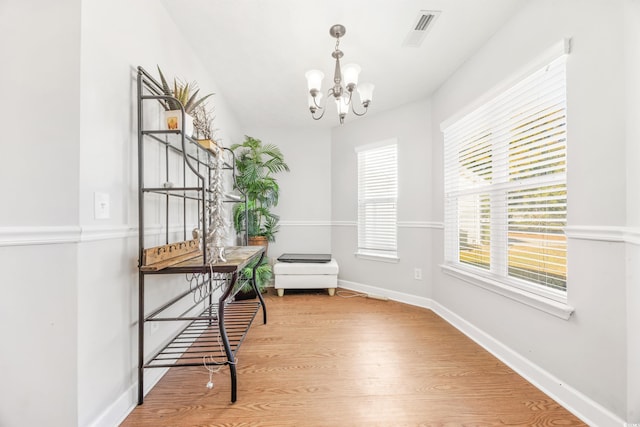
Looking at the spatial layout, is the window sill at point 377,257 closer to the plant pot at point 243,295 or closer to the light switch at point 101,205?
the plant pot at point 243,295

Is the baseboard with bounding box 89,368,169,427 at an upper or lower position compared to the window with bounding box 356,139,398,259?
lower

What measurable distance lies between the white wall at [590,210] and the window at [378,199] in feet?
5.79

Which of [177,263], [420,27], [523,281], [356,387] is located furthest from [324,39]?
[356,387]

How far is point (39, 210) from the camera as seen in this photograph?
3.59 feet

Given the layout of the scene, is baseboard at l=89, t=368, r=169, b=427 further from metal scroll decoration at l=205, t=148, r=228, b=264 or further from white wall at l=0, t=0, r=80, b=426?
metal scroll decoration at l=205, t=148, r=228, b=264

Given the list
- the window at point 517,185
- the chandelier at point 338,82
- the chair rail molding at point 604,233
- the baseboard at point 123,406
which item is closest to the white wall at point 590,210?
the chair rail molding at point 604,233

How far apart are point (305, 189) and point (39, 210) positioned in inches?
128

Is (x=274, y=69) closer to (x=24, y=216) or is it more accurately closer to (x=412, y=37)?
(x=412, y=37)

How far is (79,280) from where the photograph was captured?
1128mm

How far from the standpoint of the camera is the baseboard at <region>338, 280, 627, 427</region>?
4.30 feet

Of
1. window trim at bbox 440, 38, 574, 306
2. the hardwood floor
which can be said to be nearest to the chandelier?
window trim at bbox 440, 38, 574, 306

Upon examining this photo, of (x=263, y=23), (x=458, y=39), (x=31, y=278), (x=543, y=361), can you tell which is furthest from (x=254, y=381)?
(x=458, y=39)

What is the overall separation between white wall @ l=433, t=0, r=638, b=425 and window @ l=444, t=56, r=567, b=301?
115mm

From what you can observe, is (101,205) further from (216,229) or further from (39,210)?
(216,229)
